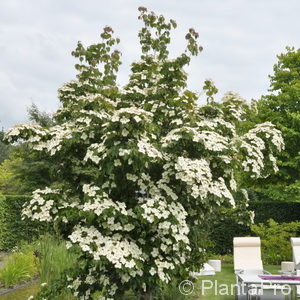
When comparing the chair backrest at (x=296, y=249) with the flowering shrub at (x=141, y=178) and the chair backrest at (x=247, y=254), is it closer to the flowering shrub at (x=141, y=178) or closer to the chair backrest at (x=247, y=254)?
the chair backrest at (x=247, y=254)

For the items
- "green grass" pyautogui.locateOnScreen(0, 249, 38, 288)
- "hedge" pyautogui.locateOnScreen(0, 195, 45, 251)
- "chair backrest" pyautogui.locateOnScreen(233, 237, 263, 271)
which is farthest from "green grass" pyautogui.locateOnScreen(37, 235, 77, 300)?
"hedge" pyautogui.locateOnScreen(0, 195, 45, 251)

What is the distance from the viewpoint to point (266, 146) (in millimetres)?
6625

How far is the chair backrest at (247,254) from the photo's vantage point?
10564 mm

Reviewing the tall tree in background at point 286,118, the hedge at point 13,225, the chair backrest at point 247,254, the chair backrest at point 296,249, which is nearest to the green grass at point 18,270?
the chair backrest at point 247,254

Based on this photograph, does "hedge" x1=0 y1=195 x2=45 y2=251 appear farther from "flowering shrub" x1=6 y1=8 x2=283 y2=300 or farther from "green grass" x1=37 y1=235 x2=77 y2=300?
"flowering shrub" x1=6 y1=8 x2=283 y2=300

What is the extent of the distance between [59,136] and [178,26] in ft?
13.6

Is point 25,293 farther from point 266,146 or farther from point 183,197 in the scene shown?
point 266,146

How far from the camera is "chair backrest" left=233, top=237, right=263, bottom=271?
10.6 meters

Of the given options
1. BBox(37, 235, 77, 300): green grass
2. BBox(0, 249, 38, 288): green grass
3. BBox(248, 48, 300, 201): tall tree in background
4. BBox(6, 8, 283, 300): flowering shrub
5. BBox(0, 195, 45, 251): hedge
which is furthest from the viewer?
BBox(248, 48, 300, 201): tall tree in background

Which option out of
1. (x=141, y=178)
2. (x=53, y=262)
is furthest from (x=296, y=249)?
(x=141, y=178)

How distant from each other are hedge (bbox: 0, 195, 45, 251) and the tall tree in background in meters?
8.08

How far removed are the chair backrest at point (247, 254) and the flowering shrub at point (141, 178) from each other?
4.53 meters

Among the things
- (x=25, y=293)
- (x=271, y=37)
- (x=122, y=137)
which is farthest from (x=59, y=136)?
(x=271, y=37)

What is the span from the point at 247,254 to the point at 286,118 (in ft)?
23.5
